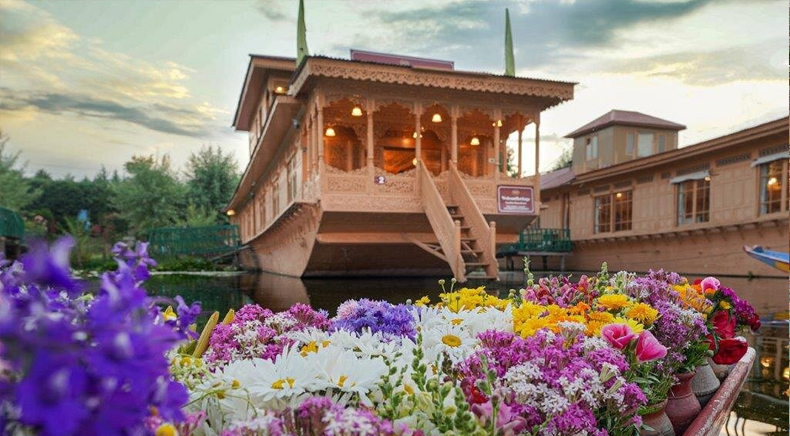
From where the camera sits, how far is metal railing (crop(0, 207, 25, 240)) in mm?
15219

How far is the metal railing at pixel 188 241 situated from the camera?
69.9ft

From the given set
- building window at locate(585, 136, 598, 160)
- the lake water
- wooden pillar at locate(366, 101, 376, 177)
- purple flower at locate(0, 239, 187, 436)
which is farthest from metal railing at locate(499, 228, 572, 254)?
purple flower at locate(0, 239, 187, 436)

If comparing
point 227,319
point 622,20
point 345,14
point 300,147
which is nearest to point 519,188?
point 300,147

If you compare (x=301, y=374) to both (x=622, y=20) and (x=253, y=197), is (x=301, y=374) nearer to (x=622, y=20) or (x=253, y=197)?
(x=622, y=20)

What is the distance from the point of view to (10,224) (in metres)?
15.9

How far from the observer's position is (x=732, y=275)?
50.8ft

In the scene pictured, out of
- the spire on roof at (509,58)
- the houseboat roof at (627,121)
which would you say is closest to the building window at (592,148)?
the houseboat roof at (627,121)

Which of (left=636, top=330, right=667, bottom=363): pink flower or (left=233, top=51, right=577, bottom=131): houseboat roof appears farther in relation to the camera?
(left=233, top=51, right=577, bottom=131): houseboat roof

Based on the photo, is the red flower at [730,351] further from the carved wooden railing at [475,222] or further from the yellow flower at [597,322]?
the carved wooden railing at [475,222]

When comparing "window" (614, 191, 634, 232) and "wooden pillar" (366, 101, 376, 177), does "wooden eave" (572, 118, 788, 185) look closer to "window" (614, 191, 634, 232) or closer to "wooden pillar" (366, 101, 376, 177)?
"window" (614, 191, 634, 232)

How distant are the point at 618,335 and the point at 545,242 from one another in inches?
829

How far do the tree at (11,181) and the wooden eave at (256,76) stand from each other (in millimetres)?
12248

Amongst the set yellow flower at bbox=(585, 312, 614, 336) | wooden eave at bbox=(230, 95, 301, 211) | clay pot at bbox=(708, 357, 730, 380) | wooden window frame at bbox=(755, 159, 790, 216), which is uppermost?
wooden eave at bbox=(230, 95, 301, 211)

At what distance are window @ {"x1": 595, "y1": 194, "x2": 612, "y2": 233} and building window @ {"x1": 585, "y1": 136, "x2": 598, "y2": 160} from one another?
3.28 meters
